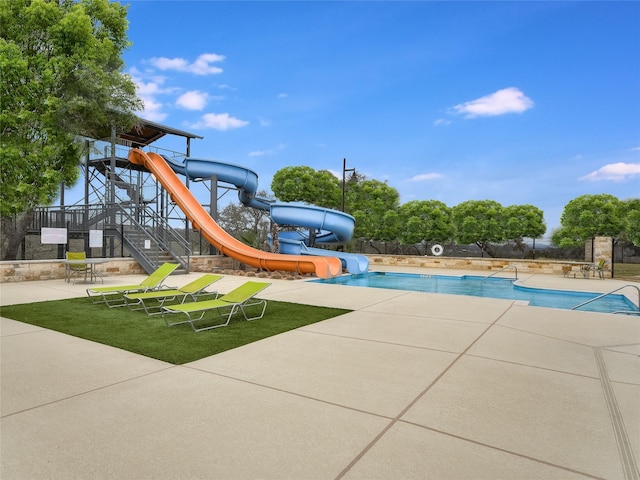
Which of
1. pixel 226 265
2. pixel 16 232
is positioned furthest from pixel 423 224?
pixel 16 232

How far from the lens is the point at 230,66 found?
2067 cm

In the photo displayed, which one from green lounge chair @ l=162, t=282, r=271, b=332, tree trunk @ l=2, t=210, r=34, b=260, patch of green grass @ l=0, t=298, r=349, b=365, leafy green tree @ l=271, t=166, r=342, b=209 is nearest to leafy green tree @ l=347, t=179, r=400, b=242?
leafy green tree @ l=271, t=166, r=342, b=209

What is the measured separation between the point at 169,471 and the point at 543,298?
1285cm

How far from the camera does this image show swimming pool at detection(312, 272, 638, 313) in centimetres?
1161

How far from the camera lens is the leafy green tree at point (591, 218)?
3198 centimetres

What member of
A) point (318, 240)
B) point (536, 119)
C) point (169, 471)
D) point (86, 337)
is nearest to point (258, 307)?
point (86, 337)

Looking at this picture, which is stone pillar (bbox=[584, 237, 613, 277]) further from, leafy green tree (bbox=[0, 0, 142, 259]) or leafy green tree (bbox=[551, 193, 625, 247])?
leafy green tree (bbox=[0, 0, 142, 259])

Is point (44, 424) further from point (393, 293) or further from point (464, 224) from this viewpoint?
point (464, 224)

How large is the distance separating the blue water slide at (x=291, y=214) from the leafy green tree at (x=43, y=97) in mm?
4700

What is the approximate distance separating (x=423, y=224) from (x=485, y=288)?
18180 mm

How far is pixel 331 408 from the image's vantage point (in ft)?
11.1

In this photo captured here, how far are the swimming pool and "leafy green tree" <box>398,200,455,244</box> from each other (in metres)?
13.7

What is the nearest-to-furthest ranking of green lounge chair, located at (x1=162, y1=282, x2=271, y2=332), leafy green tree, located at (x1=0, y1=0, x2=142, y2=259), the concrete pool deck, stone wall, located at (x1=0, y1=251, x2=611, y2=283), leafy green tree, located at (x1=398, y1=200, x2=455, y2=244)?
the concrete pool deck, green lounge chair, located at (x1=162, y1=282, x2=271, y2=332), stone wall, located at (x1=0, y1=251, x2=611, y2=283), leafy green tree, located at (x1=0, y1=0, x2=142, y2=259), leafy green tree, located at (x1=398, y1=200, x2=455, y2=244)

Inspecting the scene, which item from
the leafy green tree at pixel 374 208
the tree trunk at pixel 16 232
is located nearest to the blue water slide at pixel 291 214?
the tree trunk at pixel 16 232
